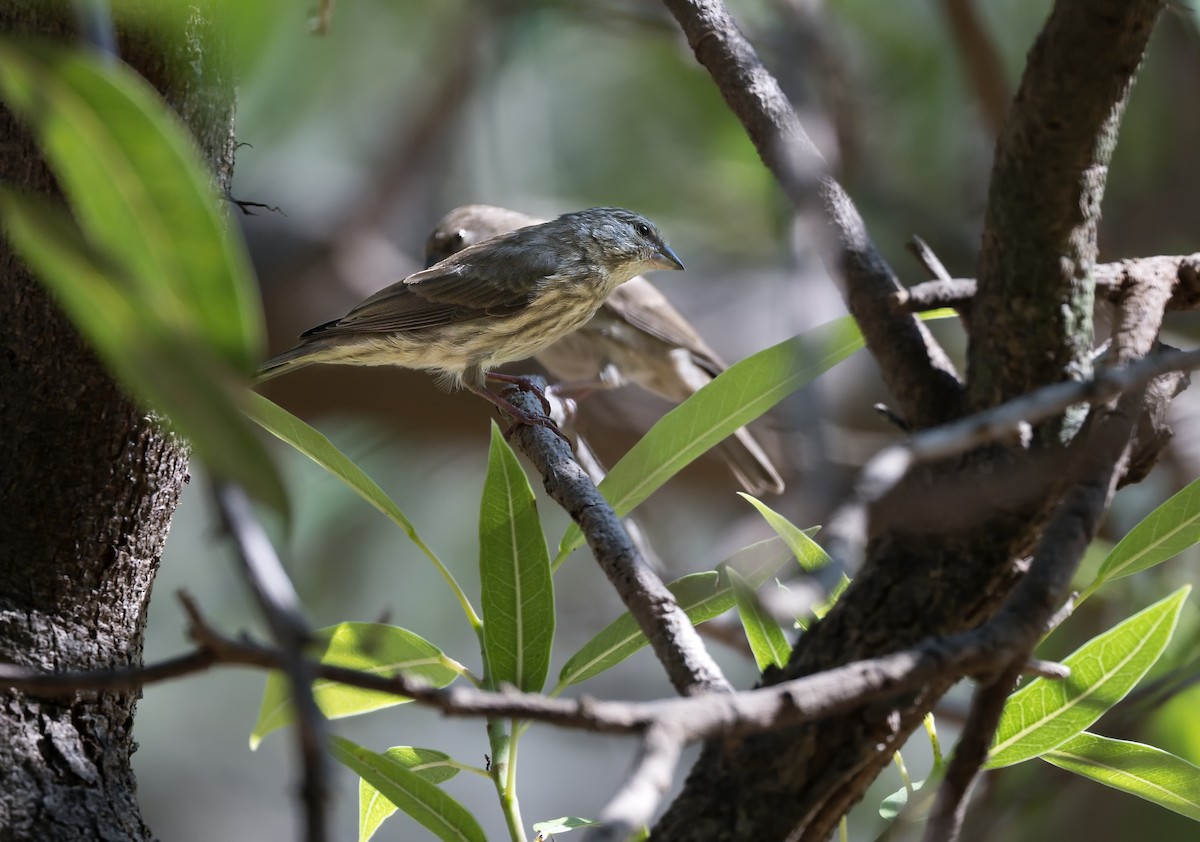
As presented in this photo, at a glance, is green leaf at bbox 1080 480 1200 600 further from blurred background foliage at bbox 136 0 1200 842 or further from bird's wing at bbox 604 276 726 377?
bird's wing at bbox 604 276 726 377

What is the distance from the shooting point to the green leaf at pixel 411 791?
162cm

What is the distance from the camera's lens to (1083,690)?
1731mm

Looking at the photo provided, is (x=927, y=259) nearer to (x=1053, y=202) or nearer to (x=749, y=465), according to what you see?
(x=1053, y=202)

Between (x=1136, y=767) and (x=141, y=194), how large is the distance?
1.53m

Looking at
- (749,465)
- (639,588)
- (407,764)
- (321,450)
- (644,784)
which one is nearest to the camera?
(644,784)

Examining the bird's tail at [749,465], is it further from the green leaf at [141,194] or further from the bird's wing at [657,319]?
the green leaf at [141,194]

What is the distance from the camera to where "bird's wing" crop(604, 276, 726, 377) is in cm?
527

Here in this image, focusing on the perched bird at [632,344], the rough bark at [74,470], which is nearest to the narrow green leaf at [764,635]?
the rough bark at [74,470]

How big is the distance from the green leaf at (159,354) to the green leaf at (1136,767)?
1.32m

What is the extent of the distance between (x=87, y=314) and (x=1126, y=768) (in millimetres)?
1522

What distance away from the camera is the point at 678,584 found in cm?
192

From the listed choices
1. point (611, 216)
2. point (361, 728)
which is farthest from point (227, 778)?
point (611, 216)

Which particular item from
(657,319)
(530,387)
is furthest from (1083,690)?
(657,319)

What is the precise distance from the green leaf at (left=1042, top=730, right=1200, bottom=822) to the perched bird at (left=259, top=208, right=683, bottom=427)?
2269mm
